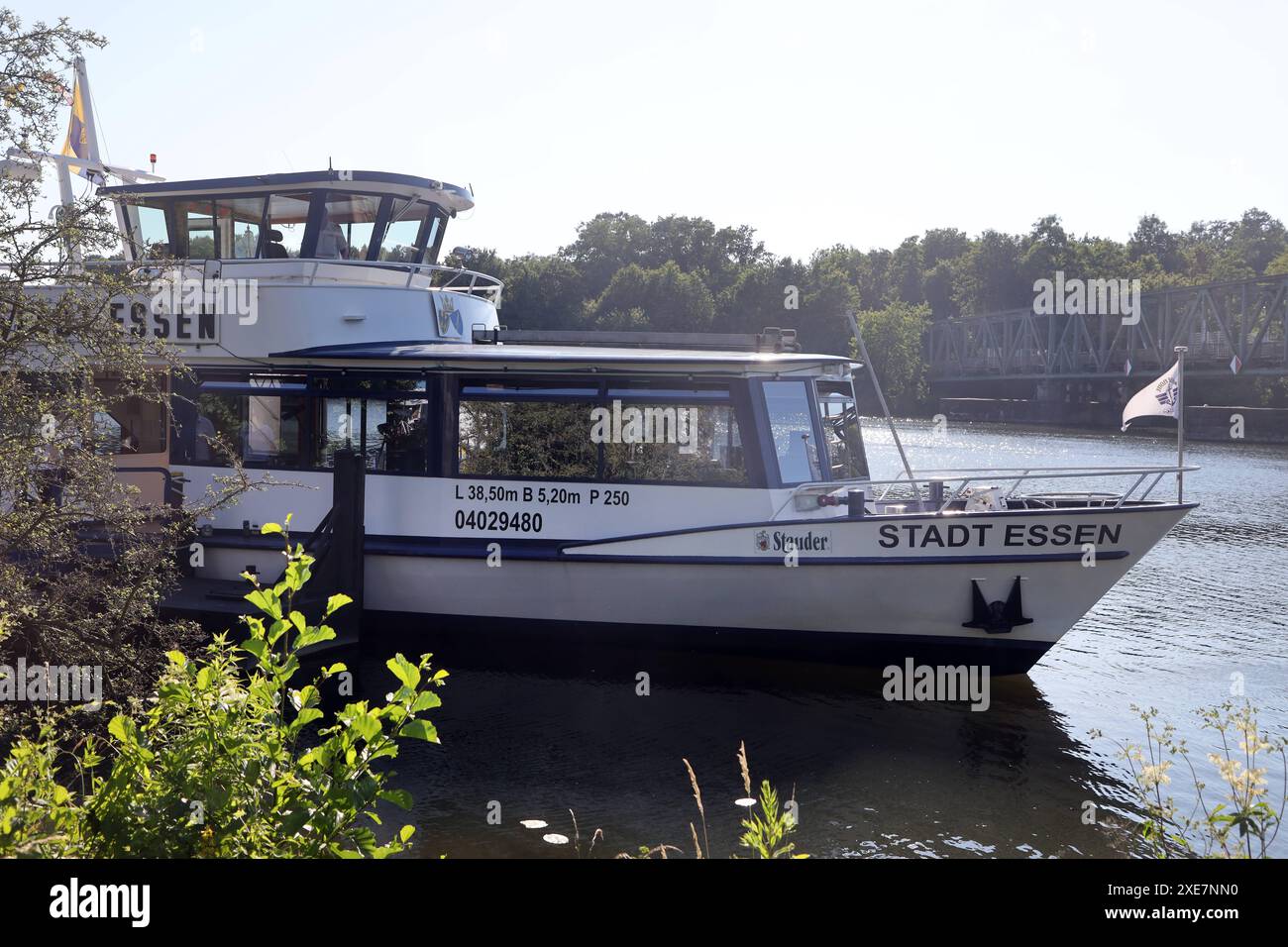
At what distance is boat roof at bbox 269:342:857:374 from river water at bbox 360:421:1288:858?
3126mm

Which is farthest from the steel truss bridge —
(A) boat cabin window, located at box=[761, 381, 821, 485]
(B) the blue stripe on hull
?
(B) the blue stripe on hull

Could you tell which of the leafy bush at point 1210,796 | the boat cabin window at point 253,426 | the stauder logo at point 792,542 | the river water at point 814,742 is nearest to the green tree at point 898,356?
the river water at point 814,742

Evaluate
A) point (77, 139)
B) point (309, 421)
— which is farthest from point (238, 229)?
point (77, 139)

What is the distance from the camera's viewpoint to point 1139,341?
7669cm

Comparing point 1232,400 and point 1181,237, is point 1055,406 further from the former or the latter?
point 1181,237

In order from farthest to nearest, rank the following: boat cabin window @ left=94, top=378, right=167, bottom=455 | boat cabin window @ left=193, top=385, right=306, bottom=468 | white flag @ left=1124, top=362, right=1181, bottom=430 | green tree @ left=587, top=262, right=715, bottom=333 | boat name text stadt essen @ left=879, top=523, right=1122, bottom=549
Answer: green tree @ left=587, top=262, right=715, bottom=333
boat cabin window @ left=94, top=378, right=167, bottom=455
boat cabin window @ left=193, top=385, right=306, bottom=468
boat name text stadt essen @ left=879, top=523, right=1122, bottom=549
white flag @ left=1124, top=362, right=1181, bottom=430

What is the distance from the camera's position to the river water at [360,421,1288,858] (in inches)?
338

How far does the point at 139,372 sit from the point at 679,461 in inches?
225

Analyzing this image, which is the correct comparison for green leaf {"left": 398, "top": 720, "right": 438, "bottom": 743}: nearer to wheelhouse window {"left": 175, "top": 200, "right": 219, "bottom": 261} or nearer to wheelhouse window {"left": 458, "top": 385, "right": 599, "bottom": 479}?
wheelhouse window {"left": 458, "top": 385, "right": 599, "bottom": 479}

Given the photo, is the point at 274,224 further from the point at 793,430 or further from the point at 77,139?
the point at 793,430

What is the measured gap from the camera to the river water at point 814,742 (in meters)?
8.59

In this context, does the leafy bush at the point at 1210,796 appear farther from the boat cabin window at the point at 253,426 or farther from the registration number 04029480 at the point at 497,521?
the boat cabin window at the point at 253,426
